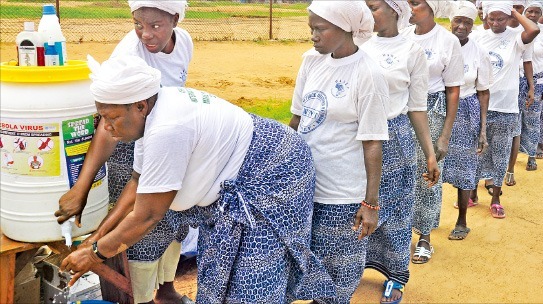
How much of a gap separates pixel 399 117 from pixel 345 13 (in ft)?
3.09

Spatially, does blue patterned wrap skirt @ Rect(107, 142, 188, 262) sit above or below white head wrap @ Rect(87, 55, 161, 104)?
below

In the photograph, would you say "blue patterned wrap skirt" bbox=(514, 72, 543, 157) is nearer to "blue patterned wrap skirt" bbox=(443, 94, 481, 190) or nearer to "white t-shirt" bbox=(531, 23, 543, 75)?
"white t-shirt" bbox=(531, 23, 543, 75)

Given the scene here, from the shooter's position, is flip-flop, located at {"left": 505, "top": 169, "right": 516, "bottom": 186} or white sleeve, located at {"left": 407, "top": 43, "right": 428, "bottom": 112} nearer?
white sleeve, located at {"left": 407, "top": 43, "right": 428, "bottom": 112}

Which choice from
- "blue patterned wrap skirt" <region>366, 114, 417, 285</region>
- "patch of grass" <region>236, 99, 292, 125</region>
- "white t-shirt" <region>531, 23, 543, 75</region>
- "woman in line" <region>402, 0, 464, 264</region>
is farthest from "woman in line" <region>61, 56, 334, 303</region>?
"patch of grass" <region>236, 99, 292, 125</region>

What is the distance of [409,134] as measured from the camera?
3645 mm

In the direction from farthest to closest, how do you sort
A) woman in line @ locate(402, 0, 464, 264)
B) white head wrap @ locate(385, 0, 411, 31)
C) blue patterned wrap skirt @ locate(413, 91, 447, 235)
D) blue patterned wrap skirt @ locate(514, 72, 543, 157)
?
blue patterned wrap skirt @ locate(514, 72, 543, 157), blue patterned wrap skirt @ locate(413, 91, 447, 235), woman in line @ locate(402, 0, 464, 264), white head wrap @ locate(385, 0, 411, 31)

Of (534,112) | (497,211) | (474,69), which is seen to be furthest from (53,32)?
(534,112)

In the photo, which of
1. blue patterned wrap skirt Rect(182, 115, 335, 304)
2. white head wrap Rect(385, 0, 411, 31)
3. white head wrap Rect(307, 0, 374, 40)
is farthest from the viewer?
white head wrap Rect(385, 0, 411, 31)

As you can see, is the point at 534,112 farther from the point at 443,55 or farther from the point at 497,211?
the point at 443,55

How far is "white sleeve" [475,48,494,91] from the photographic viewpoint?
5016mm

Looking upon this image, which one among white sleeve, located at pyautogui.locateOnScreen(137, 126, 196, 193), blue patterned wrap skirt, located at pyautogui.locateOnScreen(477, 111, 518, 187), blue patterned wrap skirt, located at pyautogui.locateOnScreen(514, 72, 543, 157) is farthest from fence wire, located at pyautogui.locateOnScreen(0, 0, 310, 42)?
white sleeve, located at pyautogui.locateOnScreen(137, 126, 196, 193)

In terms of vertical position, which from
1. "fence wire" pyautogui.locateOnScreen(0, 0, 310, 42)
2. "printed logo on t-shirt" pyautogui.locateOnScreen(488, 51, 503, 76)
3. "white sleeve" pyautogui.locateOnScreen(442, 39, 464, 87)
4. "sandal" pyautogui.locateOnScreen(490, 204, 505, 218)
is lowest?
"fence wire" pyautogui.locateOnScreen(0, 0, 310, 42)

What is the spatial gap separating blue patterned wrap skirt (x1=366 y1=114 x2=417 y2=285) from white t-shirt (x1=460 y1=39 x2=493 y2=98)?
4.55 feet

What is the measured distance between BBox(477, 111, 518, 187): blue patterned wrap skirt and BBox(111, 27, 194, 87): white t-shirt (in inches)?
133
